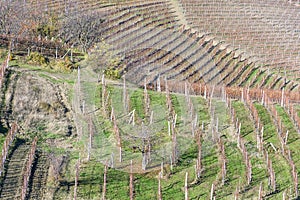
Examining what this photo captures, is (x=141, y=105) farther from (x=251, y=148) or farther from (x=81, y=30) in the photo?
(x=81, y=30)

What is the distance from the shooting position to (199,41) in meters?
27.8

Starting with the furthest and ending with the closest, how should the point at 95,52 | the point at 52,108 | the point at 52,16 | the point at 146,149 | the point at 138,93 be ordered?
1. the point at 52,16
2. the point at 95,52
3. the point at 138,93
4. the point at 52,108
5. the point at 146,149

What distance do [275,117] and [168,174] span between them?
6.31 meters

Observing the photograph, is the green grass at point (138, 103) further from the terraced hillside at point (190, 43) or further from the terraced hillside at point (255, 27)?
the terraced hillside at point (255, 27)

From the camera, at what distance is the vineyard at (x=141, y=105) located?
52.8 feet

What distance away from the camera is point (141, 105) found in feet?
65.5

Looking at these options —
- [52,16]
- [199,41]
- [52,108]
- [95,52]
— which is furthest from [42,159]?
[199,41]

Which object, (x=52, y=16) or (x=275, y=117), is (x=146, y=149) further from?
(x=52, y=16)

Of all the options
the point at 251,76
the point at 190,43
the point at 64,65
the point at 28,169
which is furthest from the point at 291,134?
the point at 28,169

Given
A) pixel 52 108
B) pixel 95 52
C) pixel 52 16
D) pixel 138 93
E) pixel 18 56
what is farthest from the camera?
pixel 52 16

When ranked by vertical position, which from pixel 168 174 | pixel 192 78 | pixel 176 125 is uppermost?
pixel 192 78

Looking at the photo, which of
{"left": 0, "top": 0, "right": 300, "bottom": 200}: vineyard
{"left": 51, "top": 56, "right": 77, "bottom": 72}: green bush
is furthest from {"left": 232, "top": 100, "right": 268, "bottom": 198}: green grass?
{"left": 51, "top": 56, "right": 77, "bottom": 72}: green bush

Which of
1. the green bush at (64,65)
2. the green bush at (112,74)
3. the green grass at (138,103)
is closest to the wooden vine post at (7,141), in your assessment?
the green grass at (138,103)

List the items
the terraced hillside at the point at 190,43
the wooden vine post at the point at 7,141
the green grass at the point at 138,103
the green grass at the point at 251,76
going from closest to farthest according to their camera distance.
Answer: the wooden vine post at the point at 7,141 < the green grass at the point at 138,103 < the terraced hillside at the point at 190,43 < the green grass at the point at 251,76
